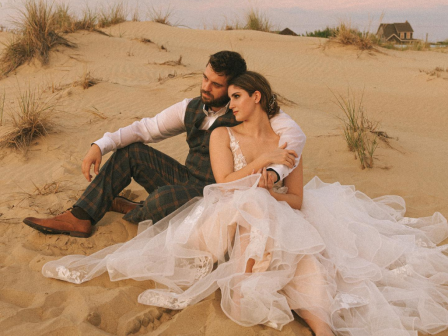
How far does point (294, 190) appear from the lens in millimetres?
3426

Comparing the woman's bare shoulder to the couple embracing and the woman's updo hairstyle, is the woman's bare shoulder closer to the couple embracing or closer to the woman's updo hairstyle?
the couple embracing

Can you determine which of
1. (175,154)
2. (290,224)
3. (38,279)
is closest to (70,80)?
(175,154)

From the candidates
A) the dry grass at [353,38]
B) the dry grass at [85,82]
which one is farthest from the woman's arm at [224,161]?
the dry grass at [353,38]

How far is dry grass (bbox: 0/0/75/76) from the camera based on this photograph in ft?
32.5

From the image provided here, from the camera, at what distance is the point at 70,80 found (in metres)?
9.34

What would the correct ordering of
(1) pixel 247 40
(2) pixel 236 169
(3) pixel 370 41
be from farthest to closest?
(1) pixel 247 40
(3) pixel 370 41
(2) pixel 236 169

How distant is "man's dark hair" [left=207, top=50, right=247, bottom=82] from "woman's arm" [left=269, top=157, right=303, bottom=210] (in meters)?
0.92

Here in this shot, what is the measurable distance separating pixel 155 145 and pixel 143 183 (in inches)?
101

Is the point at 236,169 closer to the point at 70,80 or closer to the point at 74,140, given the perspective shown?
the point at 74,140

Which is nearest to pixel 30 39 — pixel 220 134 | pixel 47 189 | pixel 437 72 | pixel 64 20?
pixel 64 20

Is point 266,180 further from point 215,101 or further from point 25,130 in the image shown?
point 25,130

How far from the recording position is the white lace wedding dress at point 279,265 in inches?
106

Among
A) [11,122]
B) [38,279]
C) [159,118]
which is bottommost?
[38,279]

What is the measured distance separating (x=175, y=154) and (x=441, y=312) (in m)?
4.10
